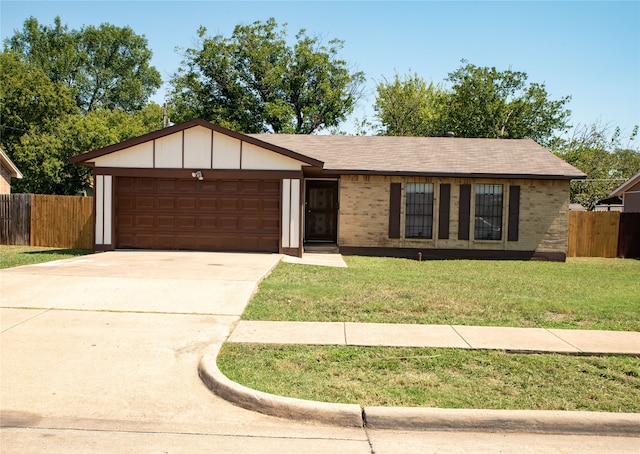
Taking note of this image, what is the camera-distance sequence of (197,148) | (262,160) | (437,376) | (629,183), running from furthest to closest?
(629,183) → (262,160) → (197,148) → (437,376)

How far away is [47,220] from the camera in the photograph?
20688 mm

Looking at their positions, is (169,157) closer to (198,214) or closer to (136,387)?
(198,214)

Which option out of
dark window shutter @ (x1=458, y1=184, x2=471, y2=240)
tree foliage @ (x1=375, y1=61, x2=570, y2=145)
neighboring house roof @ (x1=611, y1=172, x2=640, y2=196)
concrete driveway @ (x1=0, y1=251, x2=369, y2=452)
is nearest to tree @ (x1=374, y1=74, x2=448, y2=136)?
tree foliage @ (x1=375, y1=61, x2=570, y2=145)

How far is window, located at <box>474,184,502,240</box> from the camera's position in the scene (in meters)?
19.2

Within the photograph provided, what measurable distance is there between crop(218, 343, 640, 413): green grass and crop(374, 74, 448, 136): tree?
38234 millimetres

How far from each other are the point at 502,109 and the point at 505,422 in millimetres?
37448

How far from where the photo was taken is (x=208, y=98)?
37906 mm

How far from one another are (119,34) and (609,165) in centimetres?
4832

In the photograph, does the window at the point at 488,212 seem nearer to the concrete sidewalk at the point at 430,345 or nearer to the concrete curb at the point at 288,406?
the concrete sidewalk at the point at 430,345

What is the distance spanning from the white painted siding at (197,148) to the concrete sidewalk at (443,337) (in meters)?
9.30

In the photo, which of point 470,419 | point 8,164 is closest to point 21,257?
point 470,419

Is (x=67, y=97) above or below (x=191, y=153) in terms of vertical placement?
above

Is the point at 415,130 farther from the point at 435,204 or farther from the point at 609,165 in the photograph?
the point at 435,204

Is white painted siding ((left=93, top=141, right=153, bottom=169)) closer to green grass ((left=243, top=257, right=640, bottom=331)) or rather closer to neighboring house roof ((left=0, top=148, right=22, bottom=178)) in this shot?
green grass ((left=243, top=257, right=640, bottom=331))
